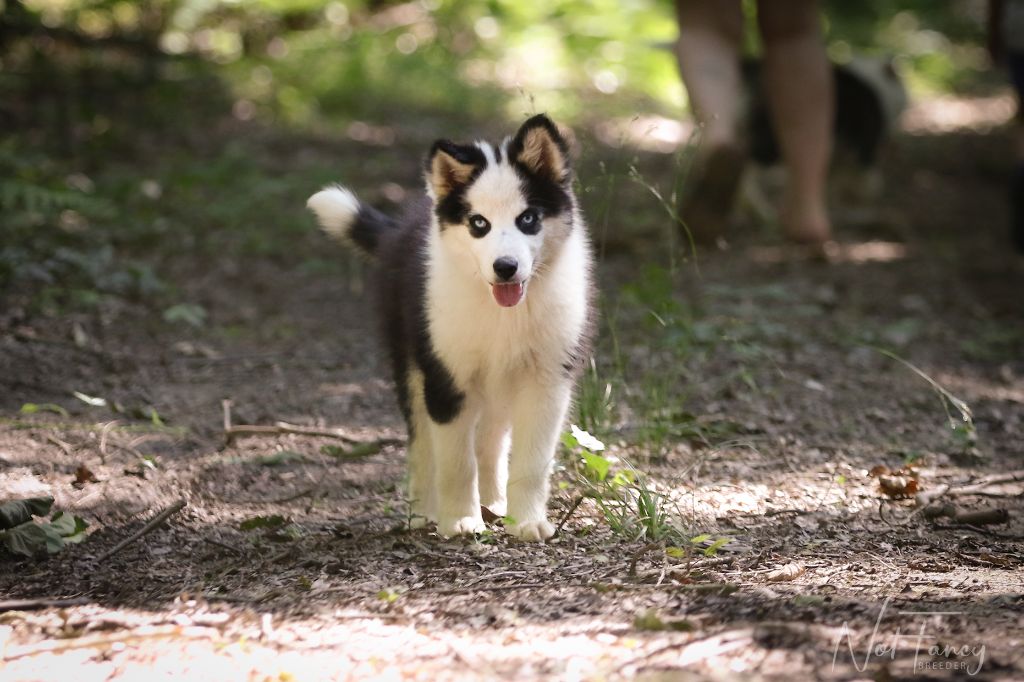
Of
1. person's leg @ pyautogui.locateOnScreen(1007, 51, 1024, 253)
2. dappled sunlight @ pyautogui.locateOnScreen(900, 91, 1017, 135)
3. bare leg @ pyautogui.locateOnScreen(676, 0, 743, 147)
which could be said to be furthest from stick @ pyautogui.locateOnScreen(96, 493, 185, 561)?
dappled sunlight @ pyautogui.locateOnScreen(900, 91, 1017, 135)

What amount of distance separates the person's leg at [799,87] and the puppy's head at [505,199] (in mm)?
3937

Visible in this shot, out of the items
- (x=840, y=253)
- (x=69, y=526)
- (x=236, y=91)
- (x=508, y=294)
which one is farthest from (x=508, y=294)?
(x=236, y=91)

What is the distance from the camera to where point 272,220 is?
7.57 meters

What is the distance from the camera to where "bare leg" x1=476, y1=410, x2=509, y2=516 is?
3.93 m

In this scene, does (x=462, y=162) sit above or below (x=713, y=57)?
below

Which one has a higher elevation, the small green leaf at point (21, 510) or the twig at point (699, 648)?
the small green leaf at point (21, 510)

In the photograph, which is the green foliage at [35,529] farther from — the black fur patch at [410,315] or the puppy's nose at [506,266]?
the puppy's nose at [506,266]

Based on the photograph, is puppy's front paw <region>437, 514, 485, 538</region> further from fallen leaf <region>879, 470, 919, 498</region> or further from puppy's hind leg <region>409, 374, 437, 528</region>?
fallen leaf <region>879, 470, 919, 498</region>

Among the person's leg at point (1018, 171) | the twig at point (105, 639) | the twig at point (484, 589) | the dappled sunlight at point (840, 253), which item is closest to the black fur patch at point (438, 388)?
the twig at point (484, 589)

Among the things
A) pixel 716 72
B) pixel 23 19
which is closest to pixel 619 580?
pixel 716 72

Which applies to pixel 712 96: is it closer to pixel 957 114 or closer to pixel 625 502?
pixel 625 502

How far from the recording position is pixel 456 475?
3629 millimetres

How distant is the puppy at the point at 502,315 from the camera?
11.4 ft

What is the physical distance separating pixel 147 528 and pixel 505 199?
4.67 feet
